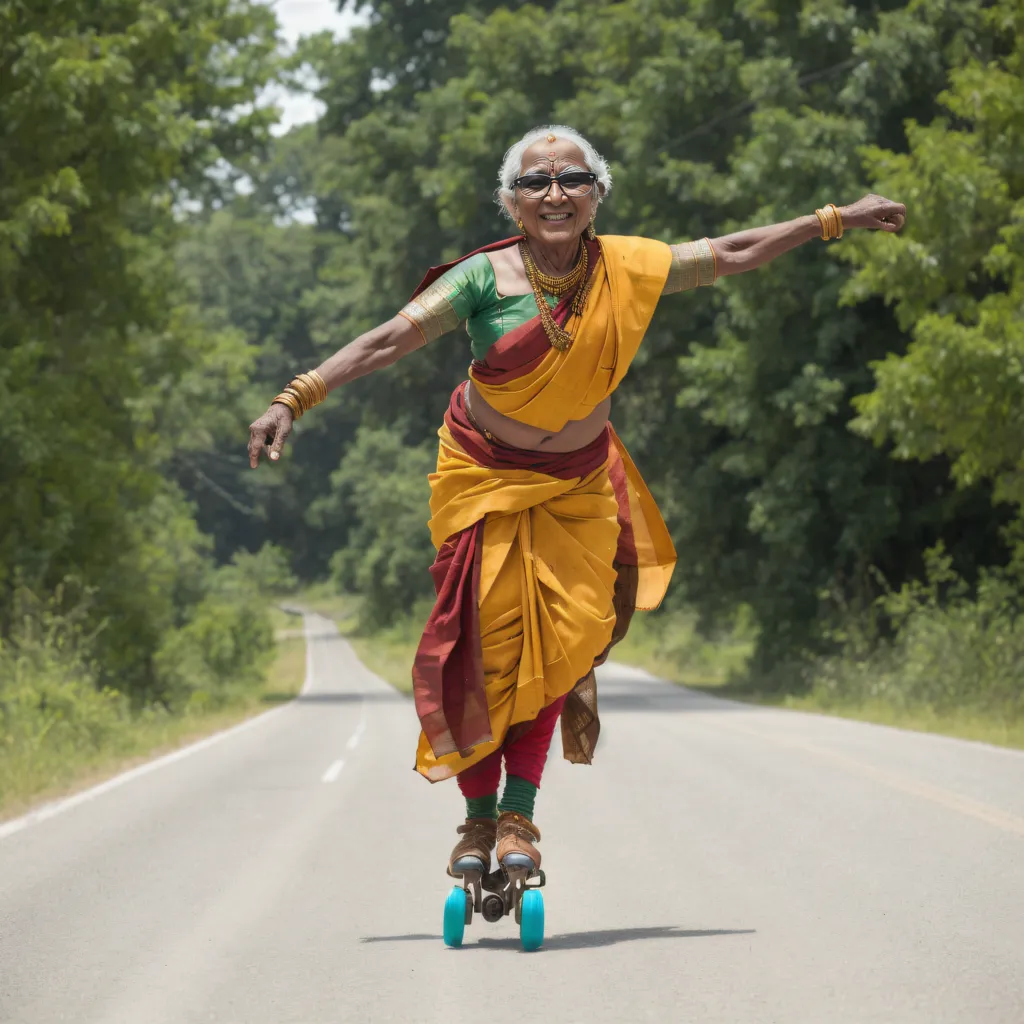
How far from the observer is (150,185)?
65.9 feet

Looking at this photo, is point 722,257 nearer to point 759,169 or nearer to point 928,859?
point 928,859

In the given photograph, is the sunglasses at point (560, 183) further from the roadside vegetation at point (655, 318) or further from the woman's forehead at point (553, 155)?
the roadside vegetation at point (655, 318)

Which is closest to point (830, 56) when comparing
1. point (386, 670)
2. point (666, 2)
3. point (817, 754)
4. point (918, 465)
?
point (666, 2)

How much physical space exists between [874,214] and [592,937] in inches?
104

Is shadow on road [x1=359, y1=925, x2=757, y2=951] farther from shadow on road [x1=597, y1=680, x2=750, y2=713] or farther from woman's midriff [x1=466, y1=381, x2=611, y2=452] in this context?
shadow on road [x1=597, y1=680, x2=750, y2=713]

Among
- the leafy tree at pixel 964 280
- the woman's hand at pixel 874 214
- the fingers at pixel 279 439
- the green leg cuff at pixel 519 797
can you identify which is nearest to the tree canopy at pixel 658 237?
the leafy tree at pixel 964 280

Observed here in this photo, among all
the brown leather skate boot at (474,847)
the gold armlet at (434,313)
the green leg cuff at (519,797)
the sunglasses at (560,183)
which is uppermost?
the sunglasses at (560,183)

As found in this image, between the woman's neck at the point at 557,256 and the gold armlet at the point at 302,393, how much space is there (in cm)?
86

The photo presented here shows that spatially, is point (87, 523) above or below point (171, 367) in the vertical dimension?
below

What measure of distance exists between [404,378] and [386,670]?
1349 cm

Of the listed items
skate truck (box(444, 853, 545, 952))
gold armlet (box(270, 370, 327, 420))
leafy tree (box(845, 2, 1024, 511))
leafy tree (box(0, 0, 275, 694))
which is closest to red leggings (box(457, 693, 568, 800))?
skate truck (box(444, 853, 545, 952))

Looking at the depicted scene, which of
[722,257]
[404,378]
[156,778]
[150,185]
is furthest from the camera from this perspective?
[404,378]

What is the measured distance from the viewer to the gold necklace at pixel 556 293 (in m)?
5.70

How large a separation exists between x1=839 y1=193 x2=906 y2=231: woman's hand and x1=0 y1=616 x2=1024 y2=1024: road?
237cm
